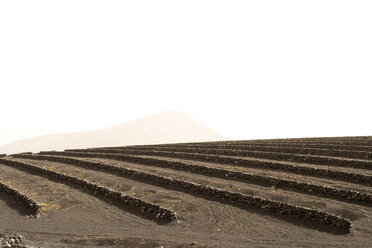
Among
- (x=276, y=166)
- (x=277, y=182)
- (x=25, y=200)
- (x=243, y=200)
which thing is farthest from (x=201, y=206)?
(x=25, y=200)

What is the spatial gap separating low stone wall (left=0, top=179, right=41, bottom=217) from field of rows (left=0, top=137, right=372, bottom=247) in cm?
9

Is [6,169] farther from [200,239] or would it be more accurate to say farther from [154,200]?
[200,239]

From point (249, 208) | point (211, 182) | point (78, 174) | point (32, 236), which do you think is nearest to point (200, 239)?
point (249, 208)

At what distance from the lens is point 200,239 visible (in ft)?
54.1

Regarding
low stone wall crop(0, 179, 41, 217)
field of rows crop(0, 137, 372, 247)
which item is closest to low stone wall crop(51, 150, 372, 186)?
field of rows crop(0, 137, 372, 247)

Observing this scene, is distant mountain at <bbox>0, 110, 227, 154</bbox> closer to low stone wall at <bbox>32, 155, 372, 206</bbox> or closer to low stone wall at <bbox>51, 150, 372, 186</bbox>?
low stone wall at <bbox>51, 150, 372, 186</bbox>

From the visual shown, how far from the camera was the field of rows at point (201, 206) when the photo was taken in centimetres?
1667

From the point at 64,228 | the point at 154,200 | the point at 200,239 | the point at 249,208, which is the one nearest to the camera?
the point at 200,239

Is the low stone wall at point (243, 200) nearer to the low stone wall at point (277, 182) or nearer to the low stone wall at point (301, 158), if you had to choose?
the low stone wall at point (277, 182)

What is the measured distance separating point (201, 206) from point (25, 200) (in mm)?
13518

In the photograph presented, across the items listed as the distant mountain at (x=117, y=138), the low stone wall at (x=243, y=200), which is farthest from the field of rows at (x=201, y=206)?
the distant mountain at (x=117, y=138)

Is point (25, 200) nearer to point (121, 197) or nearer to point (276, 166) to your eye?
point (121, 197)

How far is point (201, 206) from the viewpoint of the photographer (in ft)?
72.9

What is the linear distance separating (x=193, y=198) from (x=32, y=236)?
441 inches
